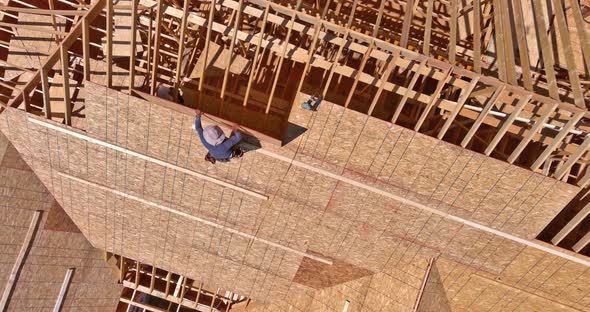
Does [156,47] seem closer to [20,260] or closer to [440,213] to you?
[20,260]

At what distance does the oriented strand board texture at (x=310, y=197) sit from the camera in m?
10.5

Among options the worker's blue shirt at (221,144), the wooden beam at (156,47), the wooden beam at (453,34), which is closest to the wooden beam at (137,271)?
the worker's blue shirt at (221,144)

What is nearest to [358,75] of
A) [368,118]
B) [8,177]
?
[368,118]

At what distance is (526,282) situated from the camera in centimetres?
1155

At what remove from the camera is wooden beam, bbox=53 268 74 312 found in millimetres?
13648

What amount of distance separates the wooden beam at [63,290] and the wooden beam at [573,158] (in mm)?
14474

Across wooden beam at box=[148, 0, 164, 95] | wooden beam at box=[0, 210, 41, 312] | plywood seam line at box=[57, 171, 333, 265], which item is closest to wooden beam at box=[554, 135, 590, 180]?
plywood seam line at box=[57, 171, 333, 265]

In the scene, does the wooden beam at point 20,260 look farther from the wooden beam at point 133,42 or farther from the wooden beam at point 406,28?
the wooden beam at point 406,28

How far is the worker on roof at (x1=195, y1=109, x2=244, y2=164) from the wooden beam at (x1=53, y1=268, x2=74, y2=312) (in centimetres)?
729

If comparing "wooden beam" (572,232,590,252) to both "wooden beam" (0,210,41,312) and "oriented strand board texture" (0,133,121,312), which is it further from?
"wooden beam" (0,210,41,312)

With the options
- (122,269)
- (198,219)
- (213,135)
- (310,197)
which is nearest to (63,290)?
(122,269)

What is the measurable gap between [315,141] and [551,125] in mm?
5960

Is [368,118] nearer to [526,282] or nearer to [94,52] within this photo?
[526,282]

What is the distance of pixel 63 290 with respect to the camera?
13664 mm
